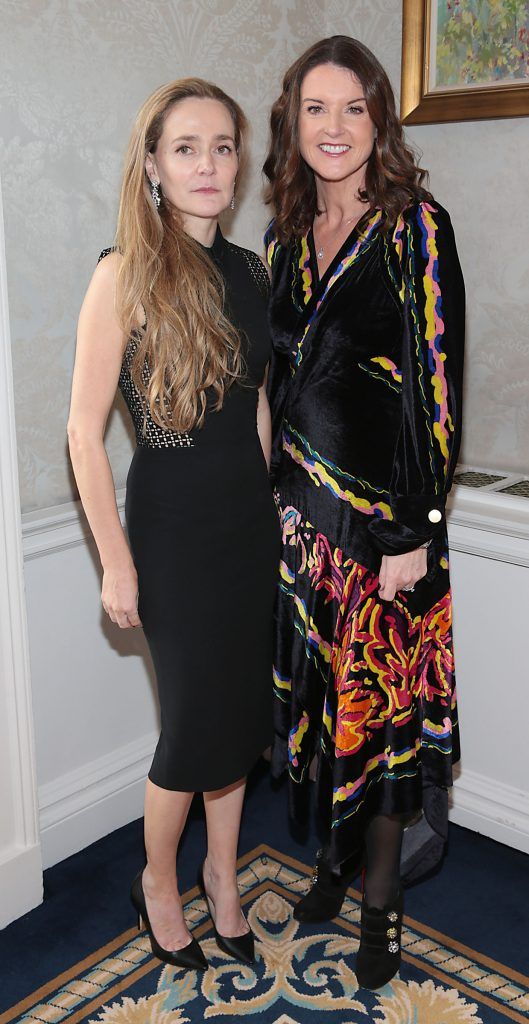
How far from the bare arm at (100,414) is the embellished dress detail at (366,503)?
35 cm

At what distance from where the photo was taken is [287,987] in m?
1.97

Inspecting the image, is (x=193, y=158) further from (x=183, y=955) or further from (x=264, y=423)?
(x=183, y=955)

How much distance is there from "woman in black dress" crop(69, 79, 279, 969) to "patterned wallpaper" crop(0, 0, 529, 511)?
43 cm

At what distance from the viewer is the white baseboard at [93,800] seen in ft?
7.74

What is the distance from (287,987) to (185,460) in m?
1.08

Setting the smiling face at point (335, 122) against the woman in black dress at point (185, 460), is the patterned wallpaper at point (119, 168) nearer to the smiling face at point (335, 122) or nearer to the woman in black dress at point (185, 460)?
the woman in black dress at point (185, 460)

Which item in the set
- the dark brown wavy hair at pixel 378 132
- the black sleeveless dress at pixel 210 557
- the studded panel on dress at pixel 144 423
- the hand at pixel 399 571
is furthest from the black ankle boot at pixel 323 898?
the dark brown wavy hair at pixel 378 132

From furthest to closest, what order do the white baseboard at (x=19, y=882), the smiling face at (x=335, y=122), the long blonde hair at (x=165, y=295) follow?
1. the white baseboard at (x=19, y=882)
2. the smiling face at (x=335, y=122)
3. the long blonde hair at (x=165, y=295)

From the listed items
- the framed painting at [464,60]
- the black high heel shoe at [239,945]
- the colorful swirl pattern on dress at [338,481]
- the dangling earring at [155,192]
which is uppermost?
the framed painting at [464,60]

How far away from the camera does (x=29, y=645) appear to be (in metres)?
2.25

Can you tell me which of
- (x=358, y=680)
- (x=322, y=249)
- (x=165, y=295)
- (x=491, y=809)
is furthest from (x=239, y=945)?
(x=322, y=249)

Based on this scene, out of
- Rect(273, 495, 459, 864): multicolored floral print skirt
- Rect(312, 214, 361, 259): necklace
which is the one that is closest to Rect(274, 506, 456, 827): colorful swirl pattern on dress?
Rect(273, 495, 459, 864): multicolored floral print skirt

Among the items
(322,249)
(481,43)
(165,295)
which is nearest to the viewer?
(165,295)

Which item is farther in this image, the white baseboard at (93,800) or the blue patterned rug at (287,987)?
the white baseboard at (93,800)
